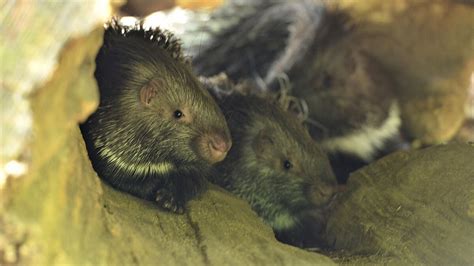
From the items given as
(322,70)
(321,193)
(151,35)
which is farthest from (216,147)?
(322,70)

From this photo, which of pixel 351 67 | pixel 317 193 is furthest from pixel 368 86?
pixel 317 193

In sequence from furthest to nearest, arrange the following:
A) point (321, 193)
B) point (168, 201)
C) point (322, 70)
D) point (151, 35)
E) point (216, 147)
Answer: point (322, 70) → point (321, 193) → point (151, 35) → point (216, 147) → point (168, 201)

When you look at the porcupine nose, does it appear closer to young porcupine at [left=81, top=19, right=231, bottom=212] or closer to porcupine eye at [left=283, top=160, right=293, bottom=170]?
young porcupine at [left=81, top=19, right=231, bottom=212]

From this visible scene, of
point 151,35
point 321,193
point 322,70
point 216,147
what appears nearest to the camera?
point 216,147

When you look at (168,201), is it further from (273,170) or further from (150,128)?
(273,170)


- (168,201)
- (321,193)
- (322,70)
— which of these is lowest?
(322,70)

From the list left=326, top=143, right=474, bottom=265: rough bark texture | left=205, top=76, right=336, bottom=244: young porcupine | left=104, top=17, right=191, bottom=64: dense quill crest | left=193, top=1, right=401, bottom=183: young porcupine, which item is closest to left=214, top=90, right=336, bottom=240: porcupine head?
left=205, top=76, right=336, bottom=244: young porcupine
